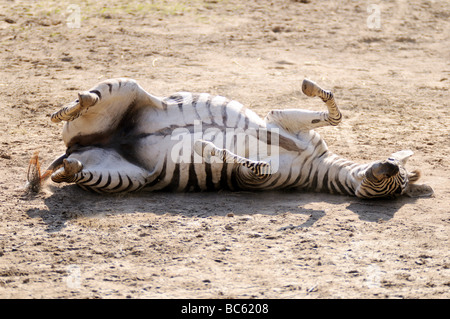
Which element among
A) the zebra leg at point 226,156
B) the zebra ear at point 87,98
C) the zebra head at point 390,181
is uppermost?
the zebra ear at point 87,98

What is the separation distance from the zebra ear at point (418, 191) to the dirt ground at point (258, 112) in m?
0.11

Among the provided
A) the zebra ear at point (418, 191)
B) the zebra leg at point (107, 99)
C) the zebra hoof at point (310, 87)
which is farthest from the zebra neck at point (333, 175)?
the zebra leg at point (107, 99)

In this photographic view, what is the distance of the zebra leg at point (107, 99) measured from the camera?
17.3 feet

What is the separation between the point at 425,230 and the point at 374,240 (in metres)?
0.44

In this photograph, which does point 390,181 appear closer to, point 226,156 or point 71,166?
point 226,156

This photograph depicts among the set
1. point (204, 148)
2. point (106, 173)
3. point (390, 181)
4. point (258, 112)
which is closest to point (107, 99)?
point (106, 173)

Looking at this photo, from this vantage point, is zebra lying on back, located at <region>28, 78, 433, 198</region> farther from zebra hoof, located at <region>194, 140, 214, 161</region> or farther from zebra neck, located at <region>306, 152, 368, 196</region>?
zebra hoof, located at <region>194, 140, 214, 161</region>

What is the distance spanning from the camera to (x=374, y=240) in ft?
15.7

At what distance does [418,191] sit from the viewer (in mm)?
5660

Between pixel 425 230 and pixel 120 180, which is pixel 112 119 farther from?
pixel 425 230

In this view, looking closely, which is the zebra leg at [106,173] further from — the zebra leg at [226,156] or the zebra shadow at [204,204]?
the zebra leg at [226,156]

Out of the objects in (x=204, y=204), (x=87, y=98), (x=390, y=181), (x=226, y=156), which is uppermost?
(x=87, y=98)

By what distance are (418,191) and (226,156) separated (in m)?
1.68
